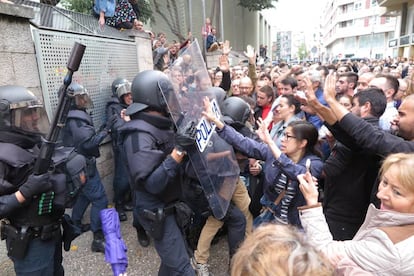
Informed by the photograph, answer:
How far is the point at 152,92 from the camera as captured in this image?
217cm

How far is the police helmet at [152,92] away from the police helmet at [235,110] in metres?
0.93

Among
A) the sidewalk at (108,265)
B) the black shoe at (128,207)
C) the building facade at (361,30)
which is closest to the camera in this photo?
the sidewalk at (108,265)

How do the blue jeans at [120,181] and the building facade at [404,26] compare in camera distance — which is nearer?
the blue jeans at [120,181]

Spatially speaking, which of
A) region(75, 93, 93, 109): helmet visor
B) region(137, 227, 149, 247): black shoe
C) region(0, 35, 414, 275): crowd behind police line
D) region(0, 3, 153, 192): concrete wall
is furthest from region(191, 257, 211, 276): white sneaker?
region(0, 3, 153, 192): concrete wall

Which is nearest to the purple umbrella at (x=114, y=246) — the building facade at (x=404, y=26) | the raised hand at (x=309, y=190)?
the raised hand at (x=309, y=190)

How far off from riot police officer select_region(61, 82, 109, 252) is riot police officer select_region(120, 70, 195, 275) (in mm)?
1348

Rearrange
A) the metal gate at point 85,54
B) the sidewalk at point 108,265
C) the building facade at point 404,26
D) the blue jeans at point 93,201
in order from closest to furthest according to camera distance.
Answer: the sidewalk at point 108,265, the blue jeans at point 93,201, the metal gate at point 85,54, the building facade at point 404,26

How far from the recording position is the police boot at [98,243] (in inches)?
130

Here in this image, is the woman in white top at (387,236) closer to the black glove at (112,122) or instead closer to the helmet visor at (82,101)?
the helmet visor at (82,101)


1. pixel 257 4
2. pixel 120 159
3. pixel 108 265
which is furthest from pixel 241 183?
pixel 257 4

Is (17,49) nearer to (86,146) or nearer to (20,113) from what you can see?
(86,146)

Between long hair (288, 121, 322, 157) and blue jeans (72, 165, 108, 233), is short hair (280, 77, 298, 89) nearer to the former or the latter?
long hair (288, 121, 322, 157)

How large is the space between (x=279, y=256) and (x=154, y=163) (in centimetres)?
126

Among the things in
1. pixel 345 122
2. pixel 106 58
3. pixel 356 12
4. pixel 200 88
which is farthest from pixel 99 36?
pixel 356 12
